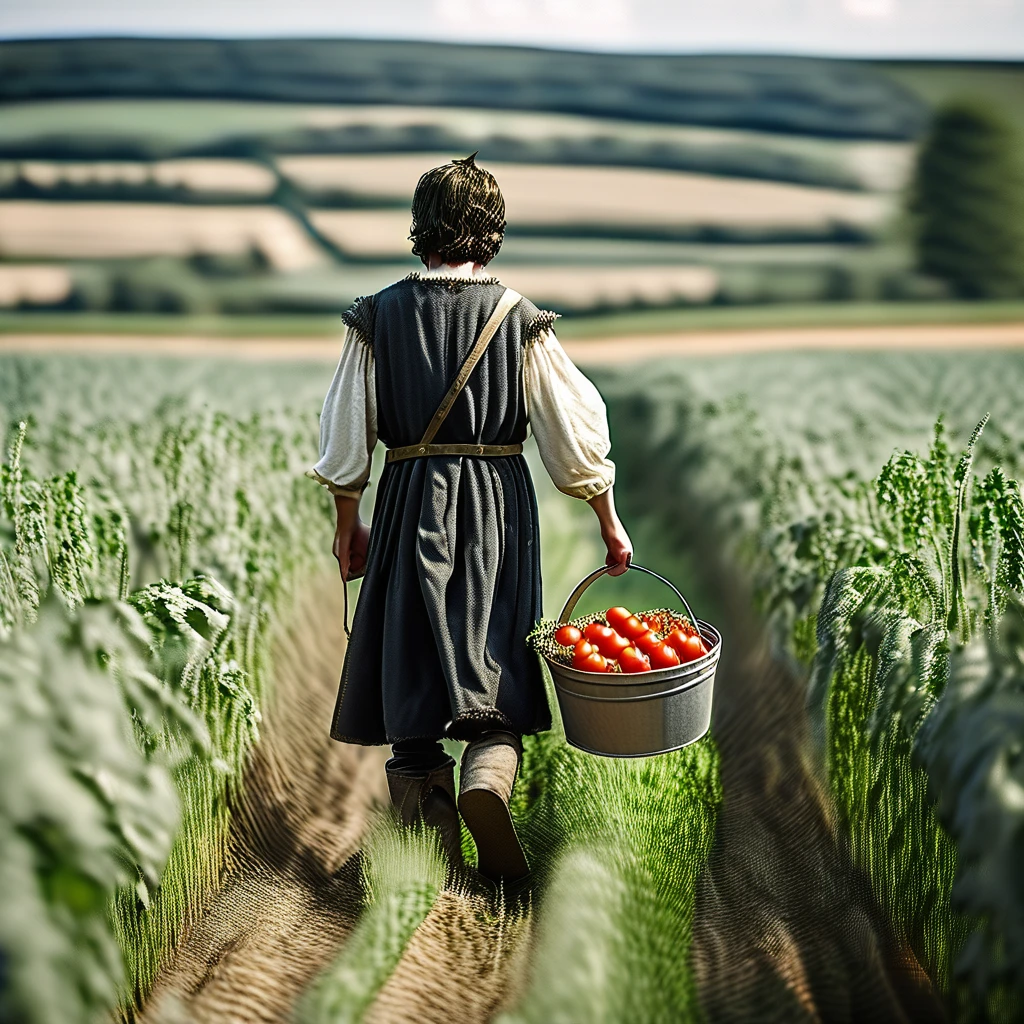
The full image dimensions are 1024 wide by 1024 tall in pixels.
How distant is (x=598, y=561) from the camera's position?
5.11 metres

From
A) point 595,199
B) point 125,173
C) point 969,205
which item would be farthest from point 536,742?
point 125,173

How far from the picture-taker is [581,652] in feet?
6.75

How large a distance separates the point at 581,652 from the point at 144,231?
6555 millimetres

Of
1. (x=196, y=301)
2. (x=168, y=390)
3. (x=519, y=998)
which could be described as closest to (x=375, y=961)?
(x=519, y=998)

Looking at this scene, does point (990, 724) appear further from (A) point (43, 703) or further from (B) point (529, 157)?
(B) point (529, 157)

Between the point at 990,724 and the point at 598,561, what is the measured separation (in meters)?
3.68

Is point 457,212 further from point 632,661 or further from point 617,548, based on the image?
point 632,661

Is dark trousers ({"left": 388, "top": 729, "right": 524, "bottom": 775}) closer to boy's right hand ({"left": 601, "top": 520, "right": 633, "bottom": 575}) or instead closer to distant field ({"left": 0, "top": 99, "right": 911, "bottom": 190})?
boy's right hand ({"left": 601, "top": 520, "right": 633, "bottom": 575})

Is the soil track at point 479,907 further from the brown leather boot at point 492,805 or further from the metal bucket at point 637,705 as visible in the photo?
the metal bucket at point 637,705

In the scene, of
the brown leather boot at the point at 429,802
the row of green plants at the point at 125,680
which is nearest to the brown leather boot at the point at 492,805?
the brown leather boot at the point at 429,802

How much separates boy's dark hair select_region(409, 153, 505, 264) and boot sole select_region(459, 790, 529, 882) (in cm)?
104

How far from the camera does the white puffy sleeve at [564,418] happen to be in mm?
2207

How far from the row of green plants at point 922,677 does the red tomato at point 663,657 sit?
1.24 feet

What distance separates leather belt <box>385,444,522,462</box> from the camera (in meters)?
2.20
